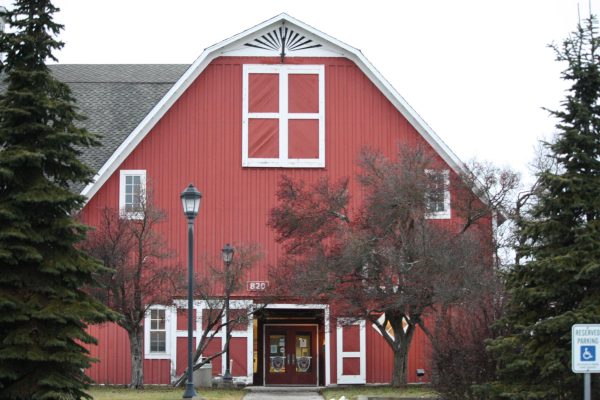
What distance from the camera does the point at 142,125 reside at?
34.2 metres

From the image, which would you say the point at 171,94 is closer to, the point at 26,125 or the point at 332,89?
the point at 332,89

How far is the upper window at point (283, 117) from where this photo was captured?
35.3 metres

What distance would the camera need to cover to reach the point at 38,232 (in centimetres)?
1612

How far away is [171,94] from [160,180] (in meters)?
2.97

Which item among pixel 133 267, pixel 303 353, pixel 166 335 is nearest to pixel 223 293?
pixel 166 335

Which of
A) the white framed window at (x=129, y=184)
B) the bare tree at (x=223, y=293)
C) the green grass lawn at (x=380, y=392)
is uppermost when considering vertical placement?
the white framed window at (x=129, y=184)

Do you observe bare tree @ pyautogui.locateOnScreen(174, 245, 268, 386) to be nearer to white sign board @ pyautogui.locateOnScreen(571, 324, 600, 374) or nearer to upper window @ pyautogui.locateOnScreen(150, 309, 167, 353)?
upper window @ pyautogui.locateOnScreen(150, 309, 167, 353)

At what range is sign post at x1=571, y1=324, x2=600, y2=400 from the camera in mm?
14023

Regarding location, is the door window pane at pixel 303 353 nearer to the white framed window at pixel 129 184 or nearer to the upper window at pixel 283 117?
the upper window at pixel 283 117

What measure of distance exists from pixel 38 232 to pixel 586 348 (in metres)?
8.45

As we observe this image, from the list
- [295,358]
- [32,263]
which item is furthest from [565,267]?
[295,358]

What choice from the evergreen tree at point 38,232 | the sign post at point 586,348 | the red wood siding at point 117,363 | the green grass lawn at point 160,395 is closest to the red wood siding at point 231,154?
the red wood siding at point 117,363

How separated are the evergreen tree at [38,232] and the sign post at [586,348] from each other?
23.8ft

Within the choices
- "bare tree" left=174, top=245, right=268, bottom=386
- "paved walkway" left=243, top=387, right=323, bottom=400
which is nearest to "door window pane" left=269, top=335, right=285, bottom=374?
"paved walkway" left=243, top=387, right=323, bottom=400
